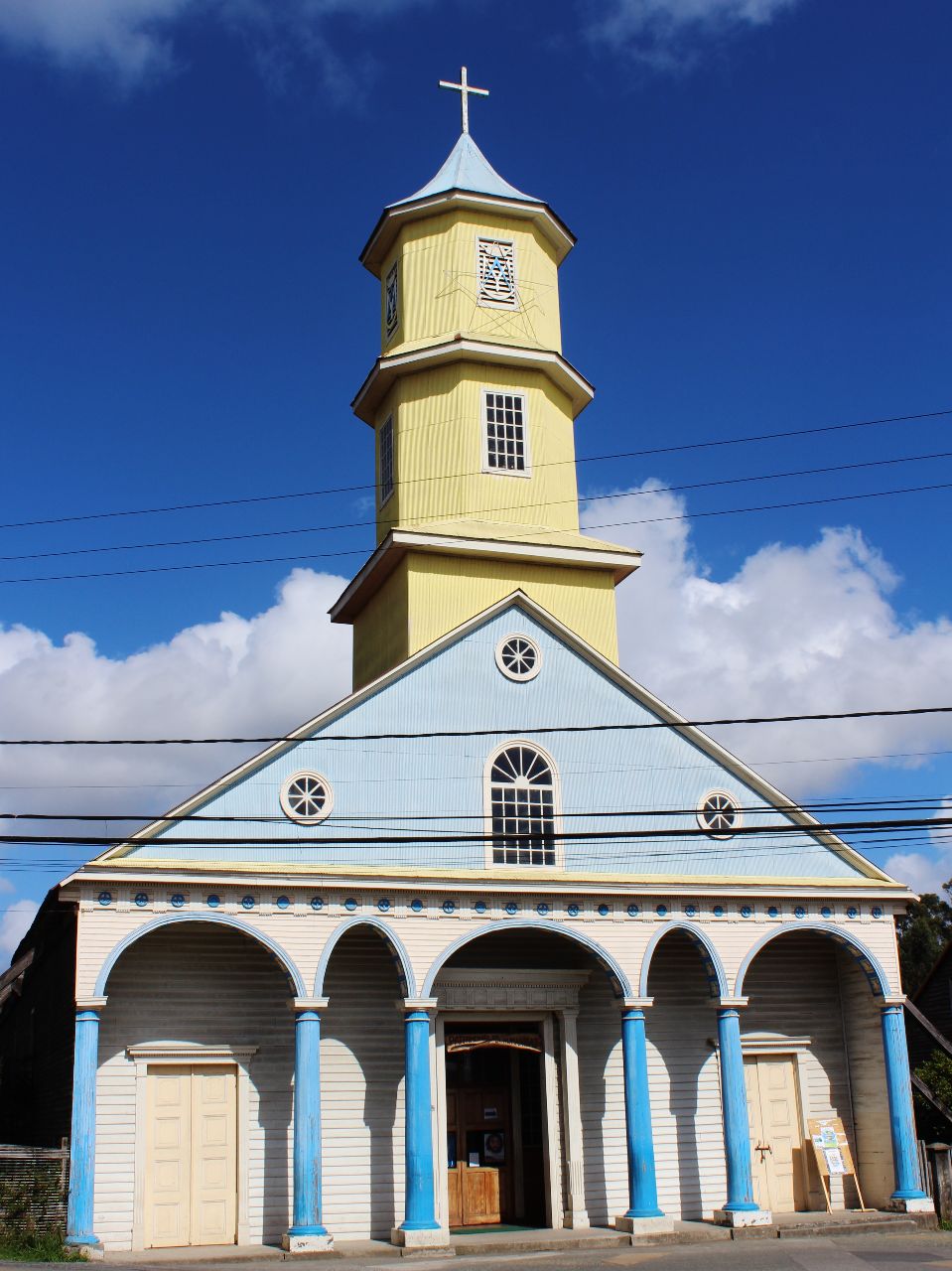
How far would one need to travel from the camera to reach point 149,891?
20203mm

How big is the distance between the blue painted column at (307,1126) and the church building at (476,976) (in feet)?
0.14

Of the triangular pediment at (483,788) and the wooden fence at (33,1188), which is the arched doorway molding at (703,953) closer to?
the triangular pediment at (483,788)

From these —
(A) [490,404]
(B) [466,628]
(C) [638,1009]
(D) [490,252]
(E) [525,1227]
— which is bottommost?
(E) [525,1227]

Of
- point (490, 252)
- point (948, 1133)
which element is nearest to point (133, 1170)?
point (948, 1133)

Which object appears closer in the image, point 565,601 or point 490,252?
point 565,601

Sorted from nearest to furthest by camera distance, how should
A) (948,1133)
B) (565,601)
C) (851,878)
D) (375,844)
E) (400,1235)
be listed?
1. (400,1235)
2. (375,844)
3. (851,878)
4. (948,1133)
5. (565,601)

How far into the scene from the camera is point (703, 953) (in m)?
22.8

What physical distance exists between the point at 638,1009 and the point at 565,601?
831 cm

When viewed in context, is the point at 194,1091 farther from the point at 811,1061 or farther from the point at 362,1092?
the point at 811,1061

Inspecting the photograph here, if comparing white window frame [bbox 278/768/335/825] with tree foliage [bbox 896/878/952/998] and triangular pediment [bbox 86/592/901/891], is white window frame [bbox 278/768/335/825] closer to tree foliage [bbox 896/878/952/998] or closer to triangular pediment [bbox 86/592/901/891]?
triangular pediment [bbox 86/592/901/891]

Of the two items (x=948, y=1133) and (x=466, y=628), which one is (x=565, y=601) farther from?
(x=948, y=1133)

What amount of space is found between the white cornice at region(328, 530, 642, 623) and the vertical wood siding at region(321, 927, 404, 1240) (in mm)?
7366

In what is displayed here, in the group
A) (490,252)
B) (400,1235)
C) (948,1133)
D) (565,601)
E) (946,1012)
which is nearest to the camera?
(400,1235)

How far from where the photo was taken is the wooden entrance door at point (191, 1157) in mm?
20469
